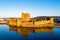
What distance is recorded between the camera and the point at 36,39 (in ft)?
39.6

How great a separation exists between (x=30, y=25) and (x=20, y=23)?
1742 millimetres

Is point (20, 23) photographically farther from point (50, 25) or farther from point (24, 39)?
point (24, 39)

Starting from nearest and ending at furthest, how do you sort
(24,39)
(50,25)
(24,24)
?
(24,39)
(24,24)
(50,25)

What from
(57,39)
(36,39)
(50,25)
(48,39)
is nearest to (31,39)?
(36,39)

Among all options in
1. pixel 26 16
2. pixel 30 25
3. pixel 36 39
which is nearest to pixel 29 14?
pixel 26 16

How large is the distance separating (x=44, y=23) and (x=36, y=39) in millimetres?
11989

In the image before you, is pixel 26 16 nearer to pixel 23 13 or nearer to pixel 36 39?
pixel 23 13

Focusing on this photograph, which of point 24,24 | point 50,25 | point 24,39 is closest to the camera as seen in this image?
point 24,39

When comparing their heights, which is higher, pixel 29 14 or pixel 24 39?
pixel 29 14

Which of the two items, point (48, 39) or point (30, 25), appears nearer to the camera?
point (48, 39)

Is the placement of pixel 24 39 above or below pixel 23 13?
below

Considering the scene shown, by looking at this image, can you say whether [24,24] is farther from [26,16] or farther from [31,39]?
[31,39]

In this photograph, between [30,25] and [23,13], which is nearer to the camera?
[30,25]

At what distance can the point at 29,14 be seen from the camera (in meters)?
25.9
